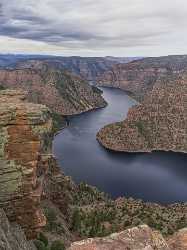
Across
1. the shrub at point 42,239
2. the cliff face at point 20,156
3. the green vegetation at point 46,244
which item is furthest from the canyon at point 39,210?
the shrub at point 42,239

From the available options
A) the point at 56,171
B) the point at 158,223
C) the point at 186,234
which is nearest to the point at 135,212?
the point at 158,223

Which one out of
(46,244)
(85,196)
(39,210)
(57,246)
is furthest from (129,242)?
(85,196)

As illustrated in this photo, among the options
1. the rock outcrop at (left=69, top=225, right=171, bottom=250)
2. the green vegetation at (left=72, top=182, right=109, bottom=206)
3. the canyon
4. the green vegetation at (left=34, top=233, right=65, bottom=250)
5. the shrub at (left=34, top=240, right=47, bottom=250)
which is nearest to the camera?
the rock outcrop at (left=69, top=225, right=171, bottom=250)

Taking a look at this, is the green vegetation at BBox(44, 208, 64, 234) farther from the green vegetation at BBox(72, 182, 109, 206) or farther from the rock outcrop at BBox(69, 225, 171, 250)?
the rock outcrop at BBox(69, 225, 171, 250)

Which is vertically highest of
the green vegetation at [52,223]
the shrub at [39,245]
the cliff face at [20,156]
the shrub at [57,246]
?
the cliff face at [20,156]

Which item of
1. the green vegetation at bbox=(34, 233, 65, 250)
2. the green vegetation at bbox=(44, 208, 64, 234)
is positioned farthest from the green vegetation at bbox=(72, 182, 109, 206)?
the green vegetation at bbox=(34, 233, 65, 250)

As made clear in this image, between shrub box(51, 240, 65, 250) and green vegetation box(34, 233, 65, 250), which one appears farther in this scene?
shrub box(51, 240, 65, 250)

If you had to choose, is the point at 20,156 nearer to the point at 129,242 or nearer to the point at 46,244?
the point at 46,244

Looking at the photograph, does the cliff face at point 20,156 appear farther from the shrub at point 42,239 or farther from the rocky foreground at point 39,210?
the shrub at point 42,239
